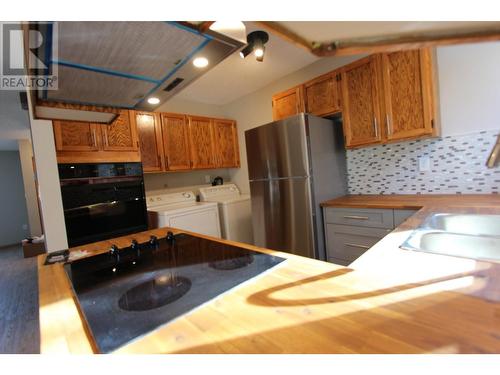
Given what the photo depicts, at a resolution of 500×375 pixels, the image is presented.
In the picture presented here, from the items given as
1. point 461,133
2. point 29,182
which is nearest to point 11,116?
point 29,182

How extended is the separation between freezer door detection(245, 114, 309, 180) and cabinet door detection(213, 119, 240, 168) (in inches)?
39.4

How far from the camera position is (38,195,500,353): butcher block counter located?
43 centimetres

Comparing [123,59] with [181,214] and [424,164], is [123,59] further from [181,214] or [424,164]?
[424,164]

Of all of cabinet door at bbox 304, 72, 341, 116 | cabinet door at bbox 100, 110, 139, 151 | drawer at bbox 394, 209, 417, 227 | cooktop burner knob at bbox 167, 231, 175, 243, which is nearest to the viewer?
cooktop burner knob at bbox 167, 231, 175, 243

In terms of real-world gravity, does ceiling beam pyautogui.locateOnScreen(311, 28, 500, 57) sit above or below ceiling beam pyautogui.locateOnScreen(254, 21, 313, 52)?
below

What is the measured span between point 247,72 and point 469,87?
2.09 meters

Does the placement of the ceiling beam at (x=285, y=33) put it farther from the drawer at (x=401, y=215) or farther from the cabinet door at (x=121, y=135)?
the cabinet door at (x=121, y=135)

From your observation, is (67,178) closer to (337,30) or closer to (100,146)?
(100,146)

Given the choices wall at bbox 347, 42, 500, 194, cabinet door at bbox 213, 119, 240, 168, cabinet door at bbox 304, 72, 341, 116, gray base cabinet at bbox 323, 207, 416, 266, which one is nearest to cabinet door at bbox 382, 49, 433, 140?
wall at bbox 347, 42, 500, 194

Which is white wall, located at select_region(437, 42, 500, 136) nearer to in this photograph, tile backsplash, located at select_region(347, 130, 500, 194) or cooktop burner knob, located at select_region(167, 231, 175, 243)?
tile backsplash, located at select_region(347, 130, 500, 194)

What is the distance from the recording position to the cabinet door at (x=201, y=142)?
129 inches

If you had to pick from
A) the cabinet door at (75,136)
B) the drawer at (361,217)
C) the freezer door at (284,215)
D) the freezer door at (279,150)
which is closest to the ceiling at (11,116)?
the cabinet door at (75,136)

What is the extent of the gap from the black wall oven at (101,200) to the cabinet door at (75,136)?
19 centimetres
